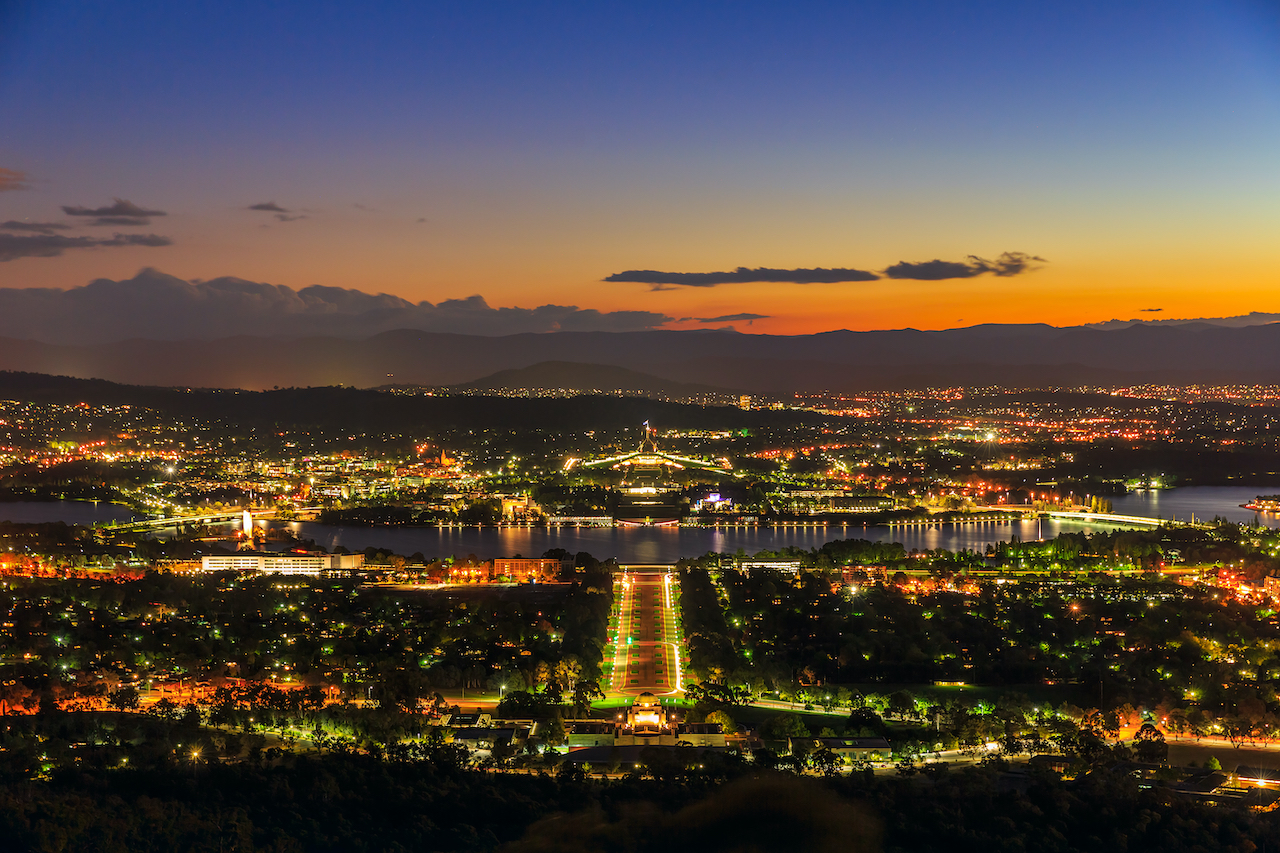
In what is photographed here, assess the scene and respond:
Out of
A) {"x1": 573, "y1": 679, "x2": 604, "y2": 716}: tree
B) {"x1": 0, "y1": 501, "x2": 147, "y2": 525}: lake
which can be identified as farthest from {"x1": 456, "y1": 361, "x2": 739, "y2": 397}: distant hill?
{"x1": 573, "y1": 679, "x2": 604, "y2": 716}: tree

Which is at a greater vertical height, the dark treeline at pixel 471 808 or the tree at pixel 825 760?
the dark treeline at pixel 471 808

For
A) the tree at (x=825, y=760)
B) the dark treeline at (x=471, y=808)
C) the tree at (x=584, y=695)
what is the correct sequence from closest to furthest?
the dark treeline at (x=471, y=808)
the tree at (x=825, y=760)
the tree at (x=584, y=695)

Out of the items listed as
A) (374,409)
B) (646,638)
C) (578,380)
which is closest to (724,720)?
(646,638)

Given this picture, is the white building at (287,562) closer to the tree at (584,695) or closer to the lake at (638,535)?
the lake at (638,535)

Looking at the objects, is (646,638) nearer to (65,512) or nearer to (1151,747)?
(1151,747)

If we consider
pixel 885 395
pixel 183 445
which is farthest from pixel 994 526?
pixel 885 395

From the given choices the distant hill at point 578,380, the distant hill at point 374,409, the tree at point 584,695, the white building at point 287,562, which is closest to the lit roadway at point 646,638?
the tree at point 584,695

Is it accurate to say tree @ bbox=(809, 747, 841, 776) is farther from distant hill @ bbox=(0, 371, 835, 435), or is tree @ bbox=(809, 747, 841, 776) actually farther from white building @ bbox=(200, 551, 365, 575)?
distant hill @ bbox=(0, 371, 835, 435)
